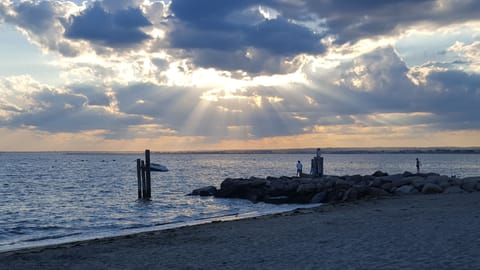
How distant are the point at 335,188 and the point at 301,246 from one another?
18.7 m

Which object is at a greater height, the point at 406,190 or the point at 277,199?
the point at 406,190

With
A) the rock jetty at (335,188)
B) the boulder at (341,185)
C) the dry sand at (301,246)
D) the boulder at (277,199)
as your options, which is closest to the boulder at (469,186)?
the rock jetty at (335,188)

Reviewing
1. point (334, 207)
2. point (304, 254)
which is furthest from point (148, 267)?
point (334, 207)

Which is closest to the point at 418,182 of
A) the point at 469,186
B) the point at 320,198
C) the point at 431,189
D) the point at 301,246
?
the point at 431,189

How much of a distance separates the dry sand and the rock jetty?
372 inches

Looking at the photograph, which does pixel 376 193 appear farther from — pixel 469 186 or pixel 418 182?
pixel 469 186

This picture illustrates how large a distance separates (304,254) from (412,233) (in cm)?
356

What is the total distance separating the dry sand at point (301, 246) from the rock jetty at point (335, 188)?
9438mm

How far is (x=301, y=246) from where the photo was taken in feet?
40.8

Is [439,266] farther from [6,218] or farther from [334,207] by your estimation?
[6,218]

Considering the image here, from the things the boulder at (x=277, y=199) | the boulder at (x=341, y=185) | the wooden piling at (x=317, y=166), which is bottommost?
the boulder at (x=277, y=199)

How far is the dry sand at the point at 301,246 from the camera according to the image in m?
10.3

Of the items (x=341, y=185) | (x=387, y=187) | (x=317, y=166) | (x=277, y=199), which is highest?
(x=317, y=166)

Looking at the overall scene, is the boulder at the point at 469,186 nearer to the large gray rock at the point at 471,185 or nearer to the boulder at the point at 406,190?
the large gray rock at the point at 471,185
